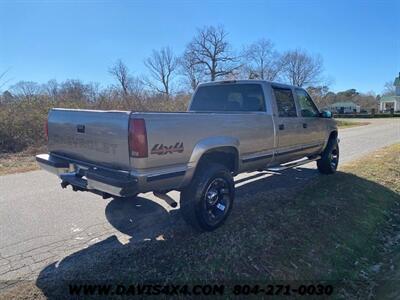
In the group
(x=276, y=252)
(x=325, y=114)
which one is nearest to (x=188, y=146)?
(x=276, y=252)

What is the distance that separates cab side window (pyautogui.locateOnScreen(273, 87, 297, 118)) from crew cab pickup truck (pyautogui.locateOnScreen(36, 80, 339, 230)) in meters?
0.02

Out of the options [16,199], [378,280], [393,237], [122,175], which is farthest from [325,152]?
[16,199]

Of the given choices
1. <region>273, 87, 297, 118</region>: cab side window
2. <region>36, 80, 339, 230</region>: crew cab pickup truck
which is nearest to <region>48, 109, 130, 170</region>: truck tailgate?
<region>36, 80, 339, 230</region>: crew cab pickup truck

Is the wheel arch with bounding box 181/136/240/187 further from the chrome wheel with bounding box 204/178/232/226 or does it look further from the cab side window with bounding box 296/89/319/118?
the cab side window with bounding box 296/89/319/118

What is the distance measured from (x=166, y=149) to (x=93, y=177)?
92cm

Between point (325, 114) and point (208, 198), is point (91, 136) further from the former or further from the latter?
point (325, 114)

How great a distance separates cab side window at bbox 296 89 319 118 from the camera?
6.29m

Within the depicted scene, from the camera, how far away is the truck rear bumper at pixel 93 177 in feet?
10.8

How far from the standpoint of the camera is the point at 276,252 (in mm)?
3764

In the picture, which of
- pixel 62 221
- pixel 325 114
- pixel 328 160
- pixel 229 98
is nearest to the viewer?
pixel 62 221

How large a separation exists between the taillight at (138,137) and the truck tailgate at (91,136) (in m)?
0.08

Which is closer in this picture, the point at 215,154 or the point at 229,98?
the point at 215,154

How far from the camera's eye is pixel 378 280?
3.83 m

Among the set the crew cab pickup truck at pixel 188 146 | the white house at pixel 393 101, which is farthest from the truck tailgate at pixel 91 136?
the white house at pixel 393 101
